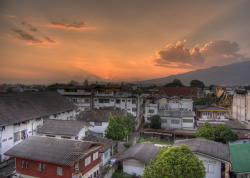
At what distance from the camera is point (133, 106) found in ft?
136

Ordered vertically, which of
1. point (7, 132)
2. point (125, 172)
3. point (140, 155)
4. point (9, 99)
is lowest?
point (125, 172)

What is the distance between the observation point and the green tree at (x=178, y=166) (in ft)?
37.8

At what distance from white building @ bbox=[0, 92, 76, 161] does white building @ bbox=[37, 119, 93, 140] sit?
248 centimetres

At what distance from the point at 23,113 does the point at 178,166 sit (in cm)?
2085

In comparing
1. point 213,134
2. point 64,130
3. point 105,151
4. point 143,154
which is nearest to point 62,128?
point 64,130

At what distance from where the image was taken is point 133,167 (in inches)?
708

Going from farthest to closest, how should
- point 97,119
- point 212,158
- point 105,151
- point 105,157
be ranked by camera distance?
point 97,119 → point 105,157 → point 105,151 → point 212,158

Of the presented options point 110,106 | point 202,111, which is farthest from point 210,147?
point 110,106

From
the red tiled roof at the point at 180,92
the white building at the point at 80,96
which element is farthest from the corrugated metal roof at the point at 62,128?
the red tiled roof at the point at 180,92

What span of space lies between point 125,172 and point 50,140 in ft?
25.3

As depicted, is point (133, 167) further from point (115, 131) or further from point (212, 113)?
point (212, 113)

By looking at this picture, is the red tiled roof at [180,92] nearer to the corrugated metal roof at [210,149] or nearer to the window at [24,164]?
the corrugated metal roof at [210,149]

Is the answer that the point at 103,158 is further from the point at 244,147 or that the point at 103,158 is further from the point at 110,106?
the point at 110,106

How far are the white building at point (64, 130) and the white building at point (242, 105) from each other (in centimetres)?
3391
